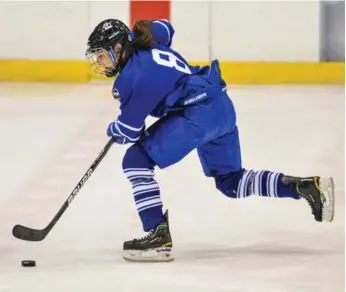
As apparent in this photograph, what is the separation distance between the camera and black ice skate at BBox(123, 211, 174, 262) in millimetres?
2885

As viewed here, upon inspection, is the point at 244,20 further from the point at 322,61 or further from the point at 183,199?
the point at 183,199

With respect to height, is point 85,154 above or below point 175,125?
below

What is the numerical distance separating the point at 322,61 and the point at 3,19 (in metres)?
2.16

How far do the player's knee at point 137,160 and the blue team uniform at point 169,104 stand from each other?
17mm

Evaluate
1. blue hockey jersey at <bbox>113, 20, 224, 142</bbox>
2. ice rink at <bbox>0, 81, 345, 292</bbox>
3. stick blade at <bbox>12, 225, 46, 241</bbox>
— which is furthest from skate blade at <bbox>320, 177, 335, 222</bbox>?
stick blade at <bbox>12, 225, 46, 241</bbox>

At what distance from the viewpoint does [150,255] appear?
2.89m

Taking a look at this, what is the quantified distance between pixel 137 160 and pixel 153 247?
248 mm

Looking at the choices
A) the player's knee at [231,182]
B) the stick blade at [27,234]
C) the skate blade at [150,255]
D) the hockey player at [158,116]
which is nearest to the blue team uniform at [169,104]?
the hockey player at [158,116]

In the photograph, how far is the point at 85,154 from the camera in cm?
456

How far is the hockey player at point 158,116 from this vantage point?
2.81m

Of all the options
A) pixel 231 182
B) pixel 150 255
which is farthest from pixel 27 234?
pixel 231 182

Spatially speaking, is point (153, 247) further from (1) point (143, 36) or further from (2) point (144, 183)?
(1) point (143, 36)

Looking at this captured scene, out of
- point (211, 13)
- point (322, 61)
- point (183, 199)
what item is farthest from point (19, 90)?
point (183, 199)

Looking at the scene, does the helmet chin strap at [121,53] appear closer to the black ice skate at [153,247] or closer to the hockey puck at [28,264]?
the black ice skate at [153,247]
